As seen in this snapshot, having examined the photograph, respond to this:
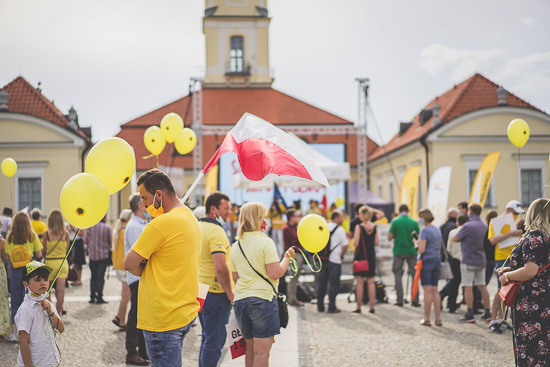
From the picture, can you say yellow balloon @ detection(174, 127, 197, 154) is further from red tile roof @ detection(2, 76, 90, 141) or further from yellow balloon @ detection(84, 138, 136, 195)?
red tile roof @ detection(2, 76, 90, 141)

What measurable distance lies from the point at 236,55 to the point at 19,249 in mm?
33575

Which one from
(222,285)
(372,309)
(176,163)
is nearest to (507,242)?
(372,309)

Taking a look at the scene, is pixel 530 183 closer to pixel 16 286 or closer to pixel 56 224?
pixel 56 224

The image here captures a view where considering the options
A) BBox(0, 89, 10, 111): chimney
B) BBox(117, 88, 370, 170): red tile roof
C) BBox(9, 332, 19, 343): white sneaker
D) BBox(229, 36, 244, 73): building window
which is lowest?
BBox(9, 332, 19, 343): white sneaker

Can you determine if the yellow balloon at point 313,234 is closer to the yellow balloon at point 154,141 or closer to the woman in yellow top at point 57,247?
the yellow balloon at point 154,141

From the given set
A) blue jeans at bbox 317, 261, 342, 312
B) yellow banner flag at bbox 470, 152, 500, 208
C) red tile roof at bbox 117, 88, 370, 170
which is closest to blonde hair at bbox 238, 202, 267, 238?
blue jeans at bbox 317, 261, 342, 312

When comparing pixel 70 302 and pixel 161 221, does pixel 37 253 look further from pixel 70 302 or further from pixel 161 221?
pixel 161 221

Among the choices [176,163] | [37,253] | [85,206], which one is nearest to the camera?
[85,206]

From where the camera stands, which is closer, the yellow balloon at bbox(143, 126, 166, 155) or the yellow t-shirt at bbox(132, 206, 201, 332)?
the yellow t-shirt at bbox(132, 206, 201, 332)

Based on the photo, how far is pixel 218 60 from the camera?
131 feet

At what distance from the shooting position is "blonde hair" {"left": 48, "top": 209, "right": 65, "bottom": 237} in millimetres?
9492

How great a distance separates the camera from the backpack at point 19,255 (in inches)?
311

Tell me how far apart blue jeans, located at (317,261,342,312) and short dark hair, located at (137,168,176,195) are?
23.5 ft

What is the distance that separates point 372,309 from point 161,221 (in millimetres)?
7570
